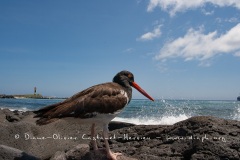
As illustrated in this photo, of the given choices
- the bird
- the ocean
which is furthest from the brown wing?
the ocean

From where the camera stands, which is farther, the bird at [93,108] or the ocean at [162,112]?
the ocean at [162,112]

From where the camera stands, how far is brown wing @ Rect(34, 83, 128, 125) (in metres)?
4.99

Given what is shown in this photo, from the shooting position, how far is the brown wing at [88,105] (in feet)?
16.4

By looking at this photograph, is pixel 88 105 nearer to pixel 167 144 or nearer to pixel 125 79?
pixel 125 79

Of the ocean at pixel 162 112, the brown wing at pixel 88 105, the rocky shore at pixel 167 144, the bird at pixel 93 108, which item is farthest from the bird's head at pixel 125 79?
Answer: the ocean at pixel 162 112

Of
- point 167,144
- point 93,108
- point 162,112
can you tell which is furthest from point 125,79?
point 162,112

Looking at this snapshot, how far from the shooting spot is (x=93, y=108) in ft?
16.6

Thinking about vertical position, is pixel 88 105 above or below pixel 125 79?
below

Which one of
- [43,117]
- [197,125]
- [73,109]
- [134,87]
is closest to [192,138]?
[197,125]

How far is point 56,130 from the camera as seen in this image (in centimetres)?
833

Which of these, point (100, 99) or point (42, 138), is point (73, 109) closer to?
point (100, 99)

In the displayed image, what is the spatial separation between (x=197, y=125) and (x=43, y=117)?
113 inches

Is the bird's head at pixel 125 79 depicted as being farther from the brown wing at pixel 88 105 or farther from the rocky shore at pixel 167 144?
the rocky shore at pixel 167 144

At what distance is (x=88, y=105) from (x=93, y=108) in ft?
0.33
